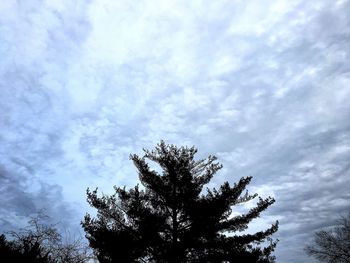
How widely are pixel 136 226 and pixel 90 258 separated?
586 centimetres

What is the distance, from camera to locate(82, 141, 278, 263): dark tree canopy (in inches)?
550

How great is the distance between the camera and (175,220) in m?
15.0

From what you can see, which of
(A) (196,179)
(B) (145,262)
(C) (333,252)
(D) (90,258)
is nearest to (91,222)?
(B) (145,262)

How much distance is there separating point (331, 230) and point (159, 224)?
27.0 meters

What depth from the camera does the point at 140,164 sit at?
16.6 m

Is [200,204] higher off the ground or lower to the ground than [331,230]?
lower

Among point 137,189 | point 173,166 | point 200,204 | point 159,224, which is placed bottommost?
point 159,224

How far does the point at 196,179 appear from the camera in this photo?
16.3 m

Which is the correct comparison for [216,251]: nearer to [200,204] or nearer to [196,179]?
[200,204]

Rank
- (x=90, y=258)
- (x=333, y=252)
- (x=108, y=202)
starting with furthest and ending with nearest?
1. (x=333, y=252)
2. (x=90, y=258)
3. (x=108, y=202)

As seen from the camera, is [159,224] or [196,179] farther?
[196,179]

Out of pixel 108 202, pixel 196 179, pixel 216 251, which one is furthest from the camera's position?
pixel 196 179

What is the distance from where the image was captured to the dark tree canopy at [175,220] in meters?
14.0

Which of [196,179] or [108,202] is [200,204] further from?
[108,202]
